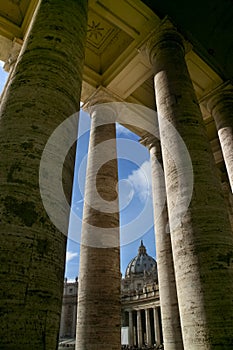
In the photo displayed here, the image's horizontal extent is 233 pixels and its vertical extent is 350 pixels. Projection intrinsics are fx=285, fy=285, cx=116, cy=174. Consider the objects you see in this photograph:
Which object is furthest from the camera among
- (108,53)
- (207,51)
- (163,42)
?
(108,53)

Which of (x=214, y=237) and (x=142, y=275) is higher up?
(x=142, y=275)

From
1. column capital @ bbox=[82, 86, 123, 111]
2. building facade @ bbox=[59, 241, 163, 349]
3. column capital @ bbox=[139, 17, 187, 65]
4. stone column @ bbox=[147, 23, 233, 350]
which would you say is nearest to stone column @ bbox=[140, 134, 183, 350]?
column capital @ bbox=[82, 86, 123, 111]

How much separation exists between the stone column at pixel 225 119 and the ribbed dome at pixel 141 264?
130702 mm

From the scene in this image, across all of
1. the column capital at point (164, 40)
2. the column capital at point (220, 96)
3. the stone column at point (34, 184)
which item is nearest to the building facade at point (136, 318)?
the column capital at point (220, 96)

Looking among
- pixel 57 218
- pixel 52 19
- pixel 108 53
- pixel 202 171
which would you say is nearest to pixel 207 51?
pixel 108 53

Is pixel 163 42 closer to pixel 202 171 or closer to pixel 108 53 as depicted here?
pixel 108 53

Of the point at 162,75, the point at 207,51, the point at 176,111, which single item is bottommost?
the point at 176,111

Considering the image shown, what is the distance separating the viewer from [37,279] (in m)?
4.43

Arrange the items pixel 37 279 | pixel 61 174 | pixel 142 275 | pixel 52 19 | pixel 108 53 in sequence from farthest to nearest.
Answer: pixel 142 275 < pixel 108 53 < pixel 52 19 < pixel 61 174 < pixel 37 279

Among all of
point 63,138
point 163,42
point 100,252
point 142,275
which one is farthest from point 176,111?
point 142,275

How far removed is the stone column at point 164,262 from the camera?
48.6 ft

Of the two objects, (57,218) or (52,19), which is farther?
(52,19)

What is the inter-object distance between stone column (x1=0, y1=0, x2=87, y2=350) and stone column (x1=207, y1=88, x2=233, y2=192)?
10.5 m

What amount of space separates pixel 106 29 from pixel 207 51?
649cm
